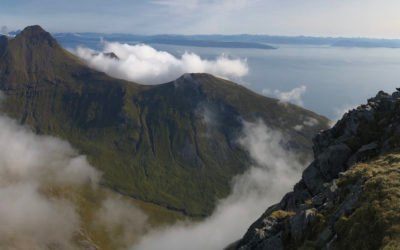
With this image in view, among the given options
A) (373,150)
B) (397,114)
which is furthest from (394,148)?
(397,114)

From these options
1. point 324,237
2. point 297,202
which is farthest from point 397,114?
point 324,237

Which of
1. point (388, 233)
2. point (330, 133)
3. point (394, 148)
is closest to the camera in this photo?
point (388, 233)

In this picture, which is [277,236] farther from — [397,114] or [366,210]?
[397,114]

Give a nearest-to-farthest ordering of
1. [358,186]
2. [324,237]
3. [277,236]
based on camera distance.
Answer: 1. [324,237]
2. [358,186]
3. [277,236]

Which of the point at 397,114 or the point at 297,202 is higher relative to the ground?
the point at 397,114

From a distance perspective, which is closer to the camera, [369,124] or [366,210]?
[366,210]

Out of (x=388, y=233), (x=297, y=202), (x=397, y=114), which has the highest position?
(x=397, y=114)

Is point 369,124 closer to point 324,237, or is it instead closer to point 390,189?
point 390,189
